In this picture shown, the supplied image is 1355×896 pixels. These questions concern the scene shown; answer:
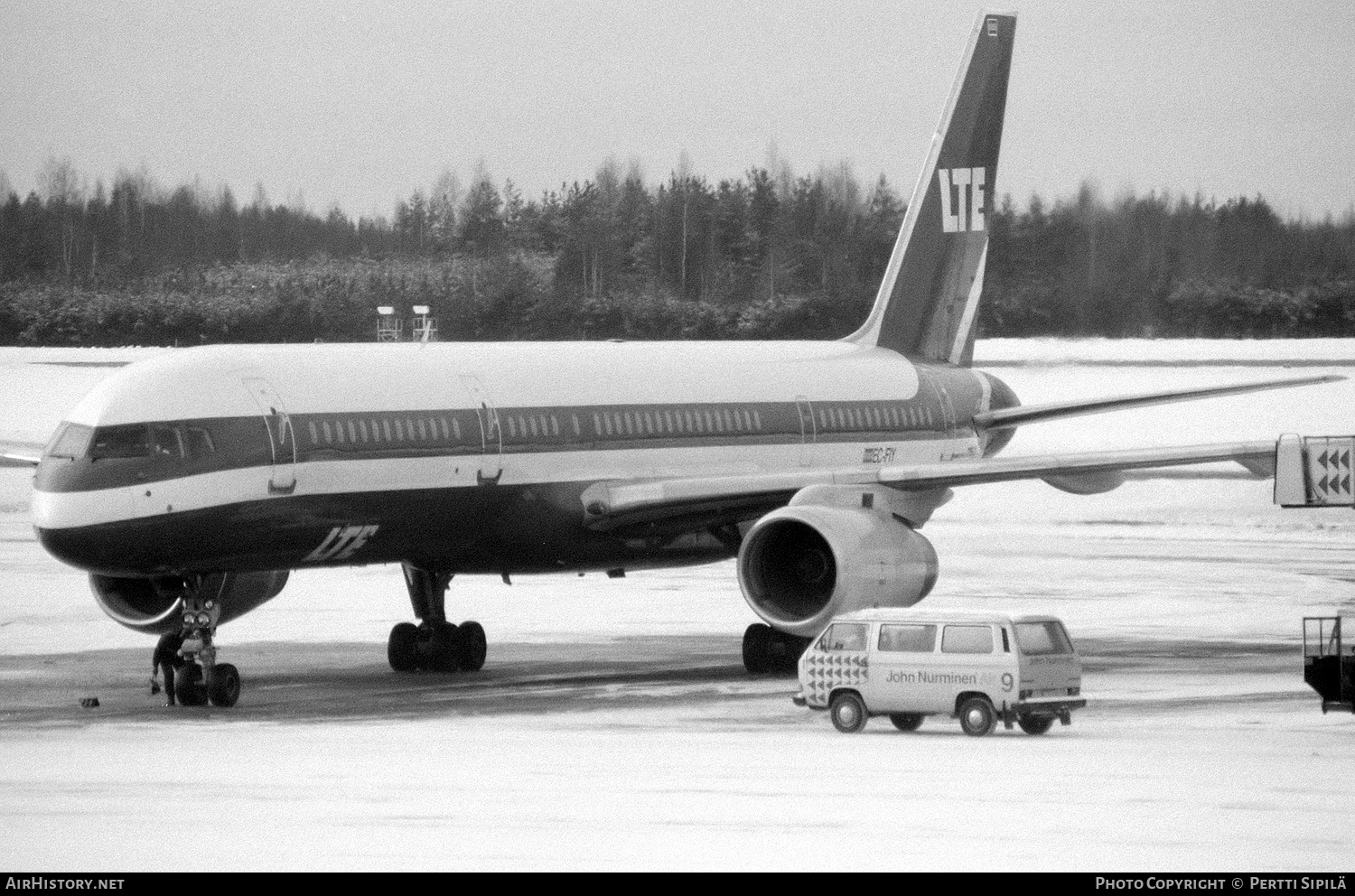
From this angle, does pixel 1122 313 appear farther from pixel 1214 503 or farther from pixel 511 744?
pixel 511 744

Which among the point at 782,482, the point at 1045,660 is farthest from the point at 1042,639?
the point at 782,482

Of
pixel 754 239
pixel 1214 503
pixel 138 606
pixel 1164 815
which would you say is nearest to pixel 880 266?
pixel 754 239

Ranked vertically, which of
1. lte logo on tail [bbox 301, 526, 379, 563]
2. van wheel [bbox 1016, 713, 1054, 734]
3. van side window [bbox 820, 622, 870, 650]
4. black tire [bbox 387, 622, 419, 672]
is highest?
lte logo on tail [bbox 301, 526, 379, 563]

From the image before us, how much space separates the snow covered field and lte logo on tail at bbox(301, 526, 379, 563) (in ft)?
5.57

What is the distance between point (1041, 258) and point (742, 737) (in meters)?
34.8

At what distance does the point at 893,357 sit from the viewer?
3812 centimetres

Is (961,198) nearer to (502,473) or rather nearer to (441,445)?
(502,473)

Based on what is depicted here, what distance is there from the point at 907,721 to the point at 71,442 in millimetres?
9594

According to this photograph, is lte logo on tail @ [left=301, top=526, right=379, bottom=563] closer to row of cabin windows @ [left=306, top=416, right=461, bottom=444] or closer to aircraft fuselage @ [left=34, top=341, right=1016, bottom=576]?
aircraft fuselage @ [left=34, top=341, right=1016, bottom=576]

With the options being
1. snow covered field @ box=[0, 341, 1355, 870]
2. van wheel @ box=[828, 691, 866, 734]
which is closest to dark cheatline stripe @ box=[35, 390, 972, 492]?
snow covered field @ box=[0, 341, 1355, 870]

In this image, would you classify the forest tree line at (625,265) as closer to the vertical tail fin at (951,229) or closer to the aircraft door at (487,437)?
the vertical tail fin at (951,229)

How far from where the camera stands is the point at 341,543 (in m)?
29.1

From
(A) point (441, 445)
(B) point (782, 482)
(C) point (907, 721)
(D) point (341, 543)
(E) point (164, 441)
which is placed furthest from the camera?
(B) point (782, 482)

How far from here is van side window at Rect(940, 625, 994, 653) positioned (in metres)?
24.5
